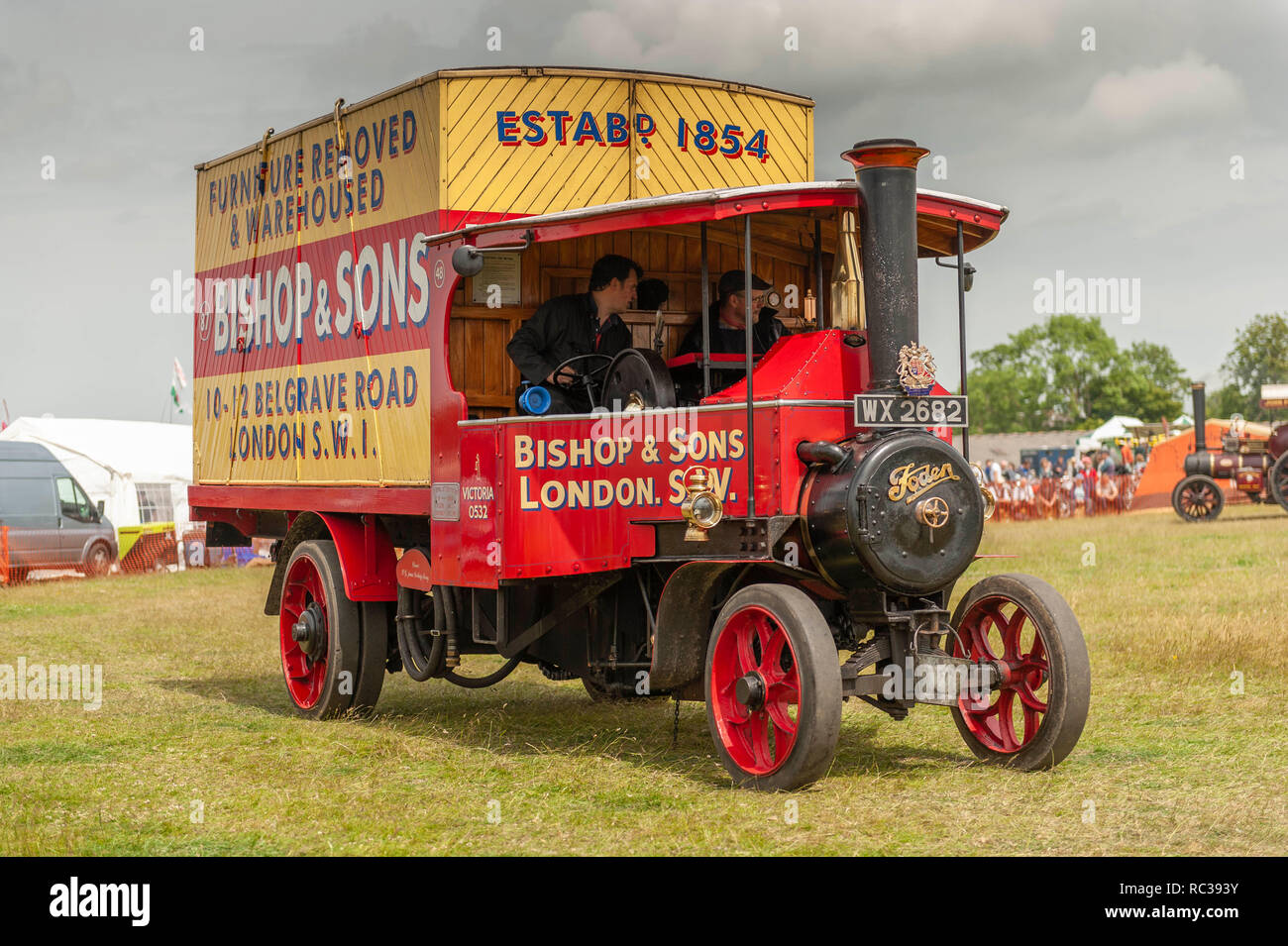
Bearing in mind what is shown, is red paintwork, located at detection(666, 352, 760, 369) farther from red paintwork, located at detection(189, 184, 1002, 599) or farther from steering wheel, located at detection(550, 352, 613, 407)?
steering wheel, located at detection(550, 352, 613, 407)

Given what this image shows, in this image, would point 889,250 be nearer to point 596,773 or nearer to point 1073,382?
point 596,773

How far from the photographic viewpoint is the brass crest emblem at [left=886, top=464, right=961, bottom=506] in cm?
716

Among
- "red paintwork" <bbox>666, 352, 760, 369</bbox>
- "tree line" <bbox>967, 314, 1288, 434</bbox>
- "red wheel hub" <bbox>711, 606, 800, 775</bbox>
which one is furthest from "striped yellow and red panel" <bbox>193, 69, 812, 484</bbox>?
"tree line" <bbox>967, 314, 1288, 434</bbox>

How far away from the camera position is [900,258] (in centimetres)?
742

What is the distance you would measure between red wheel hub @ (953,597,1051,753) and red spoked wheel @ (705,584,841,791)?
100 cm

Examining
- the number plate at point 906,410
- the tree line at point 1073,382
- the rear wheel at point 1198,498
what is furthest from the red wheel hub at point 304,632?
the tree line at point 1073,382

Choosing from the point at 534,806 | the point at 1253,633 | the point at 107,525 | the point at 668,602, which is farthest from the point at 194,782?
the point at 107,525

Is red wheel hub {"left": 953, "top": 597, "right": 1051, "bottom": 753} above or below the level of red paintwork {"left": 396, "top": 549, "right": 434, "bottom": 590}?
below

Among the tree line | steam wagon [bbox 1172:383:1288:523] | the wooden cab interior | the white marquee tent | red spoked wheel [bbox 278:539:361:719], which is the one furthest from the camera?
the tree line

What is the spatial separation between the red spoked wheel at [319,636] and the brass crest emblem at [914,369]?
4190 mm

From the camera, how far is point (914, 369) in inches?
292

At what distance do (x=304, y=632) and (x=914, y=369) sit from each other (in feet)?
15.1
